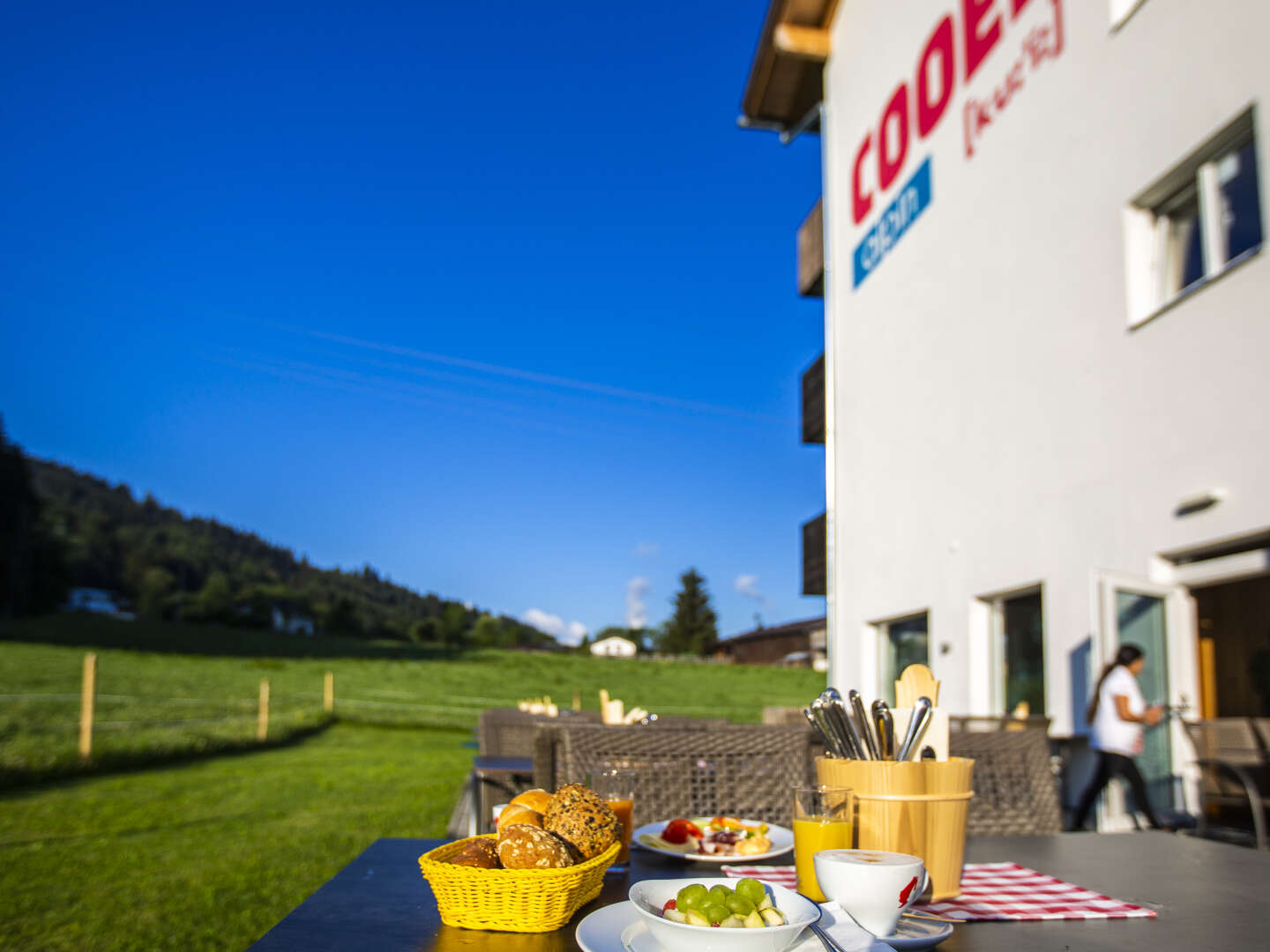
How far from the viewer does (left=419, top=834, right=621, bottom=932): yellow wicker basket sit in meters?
0.86

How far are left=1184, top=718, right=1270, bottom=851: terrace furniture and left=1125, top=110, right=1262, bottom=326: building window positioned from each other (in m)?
1.94

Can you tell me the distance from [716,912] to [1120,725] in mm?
4256

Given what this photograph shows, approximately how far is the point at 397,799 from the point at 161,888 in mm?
3406

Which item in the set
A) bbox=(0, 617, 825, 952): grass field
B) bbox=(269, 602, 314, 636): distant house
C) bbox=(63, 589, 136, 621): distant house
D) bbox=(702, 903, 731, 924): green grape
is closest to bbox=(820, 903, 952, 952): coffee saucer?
bbox=(702, 903, 731, 924): green grape

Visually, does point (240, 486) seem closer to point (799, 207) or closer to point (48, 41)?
point (48, 41)

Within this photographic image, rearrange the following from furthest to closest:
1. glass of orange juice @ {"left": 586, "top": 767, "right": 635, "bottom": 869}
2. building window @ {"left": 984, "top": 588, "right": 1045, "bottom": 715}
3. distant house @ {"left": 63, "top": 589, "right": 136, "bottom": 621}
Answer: distant house @ {"left": 63, "top": 589, "right": 136, "bottom": 621} < building window @ {"left": 984, "top": 588, "right": 1045, "bottom": 715} < glass of orange juice @ {"left": 586, "top": 767, "right": 635, "bottom": 869}

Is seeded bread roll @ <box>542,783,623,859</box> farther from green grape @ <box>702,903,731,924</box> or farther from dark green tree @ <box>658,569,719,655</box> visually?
dark green tree @ <box>658,569,719,655</box>

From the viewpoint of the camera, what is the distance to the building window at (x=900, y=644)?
23.6 ft

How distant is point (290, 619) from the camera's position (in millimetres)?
Answer: 41562

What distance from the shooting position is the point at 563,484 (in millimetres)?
21266

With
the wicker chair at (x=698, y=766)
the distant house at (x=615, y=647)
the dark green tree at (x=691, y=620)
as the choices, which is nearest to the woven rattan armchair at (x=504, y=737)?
the wicker chair at (x=698, y=766)

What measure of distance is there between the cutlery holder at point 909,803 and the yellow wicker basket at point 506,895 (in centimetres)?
30

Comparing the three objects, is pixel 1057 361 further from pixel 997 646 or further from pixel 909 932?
pixel 909 932

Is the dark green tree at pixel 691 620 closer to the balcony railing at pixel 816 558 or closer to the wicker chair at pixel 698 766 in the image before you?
the balcony railing at pixel 816 558
